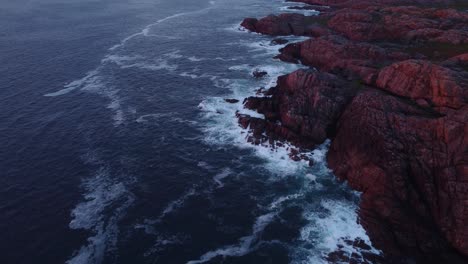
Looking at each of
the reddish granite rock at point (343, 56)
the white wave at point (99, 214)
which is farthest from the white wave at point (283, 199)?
the reddish granite rock at point (343, 56)

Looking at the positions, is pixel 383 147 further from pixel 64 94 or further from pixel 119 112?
pixel 64 94

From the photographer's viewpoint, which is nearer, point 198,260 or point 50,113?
point 198,260

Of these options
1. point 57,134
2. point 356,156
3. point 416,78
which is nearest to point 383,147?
point 356,156

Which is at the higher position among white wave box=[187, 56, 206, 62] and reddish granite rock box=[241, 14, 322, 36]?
reddish granite rock box=[241, 14, 322, 36]

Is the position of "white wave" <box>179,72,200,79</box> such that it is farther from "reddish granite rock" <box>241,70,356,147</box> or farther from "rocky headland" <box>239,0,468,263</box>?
"reddish granite rock" <box>241,70,356,147</box>

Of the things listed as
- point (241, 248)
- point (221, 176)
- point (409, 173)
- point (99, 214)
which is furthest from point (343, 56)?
point (99, 214)

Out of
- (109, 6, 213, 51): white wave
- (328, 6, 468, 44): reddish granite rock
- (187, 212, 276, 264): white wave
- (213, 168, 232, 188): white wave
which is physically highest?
(328, 6, 468, 44): reddish granite rock

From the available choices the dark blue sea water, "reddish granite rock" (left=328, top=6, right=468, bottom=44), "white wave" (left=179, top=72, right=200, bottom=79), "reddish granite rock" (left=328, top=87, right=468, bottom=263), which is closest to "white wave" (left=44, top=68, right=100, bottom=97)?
the dark blue sea water

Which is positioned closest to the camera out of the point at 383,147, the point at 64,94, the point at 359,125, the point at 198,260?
the point at 198,260
